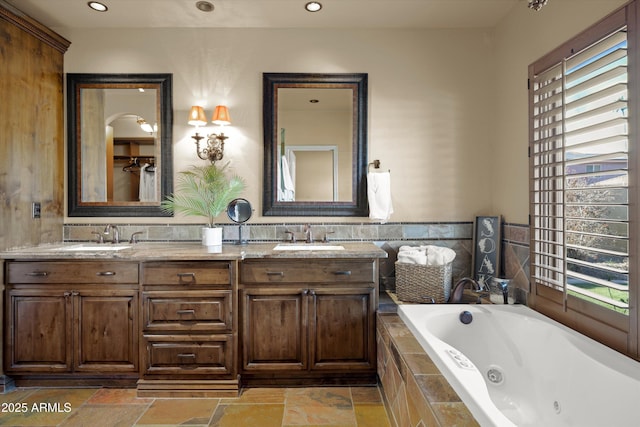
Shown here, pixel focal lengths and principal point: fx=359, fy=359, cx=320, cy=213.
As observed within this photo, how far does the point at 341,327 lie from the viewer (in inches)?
91.2

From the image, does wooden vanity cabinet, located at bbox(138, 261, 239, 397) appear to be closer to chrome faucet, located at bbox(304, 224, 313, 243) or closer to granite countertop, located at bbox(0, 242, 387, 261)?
granite countertop, located at bbox(0, 242, 387, 261)

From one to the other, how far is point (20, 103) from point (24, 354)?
5.44 ft

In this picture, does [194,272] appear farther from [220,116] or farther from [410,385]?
[410,385]

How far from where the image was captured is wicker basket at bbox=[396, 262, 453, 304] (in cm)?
235

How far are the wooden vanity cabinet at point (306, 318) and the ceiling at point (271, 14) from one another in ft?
5.86

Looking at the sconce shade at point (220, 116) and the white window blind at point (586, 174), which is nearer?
the white window blind at point (586, 174)

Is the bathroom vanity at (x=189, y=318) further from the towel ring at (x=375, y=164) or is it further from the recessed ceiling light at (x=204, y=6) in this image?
the recessed ceiling light at (x=204, y=6)

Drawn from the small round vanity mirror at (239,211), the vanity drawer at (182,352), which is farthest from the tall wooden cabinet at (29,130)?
the small round vanity mirror at (239,211)

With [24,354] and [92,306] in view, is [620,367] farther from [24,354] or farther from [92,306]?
[24,354]

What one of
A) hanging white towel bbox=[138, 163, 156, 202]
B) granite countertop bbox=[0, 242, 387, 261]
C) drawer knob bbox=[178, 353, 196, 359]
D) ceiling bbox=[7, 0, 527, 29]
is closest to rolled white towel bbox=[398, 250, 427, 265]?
granite countertop bbox=[0, 242, 387, 261]

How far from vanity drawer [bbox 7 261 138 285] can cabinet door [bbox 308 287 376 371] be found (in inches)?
46.3

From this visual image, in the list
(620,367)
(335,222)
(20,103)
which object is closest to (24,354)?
(20,103)

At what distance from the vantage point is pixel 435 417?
118 centimetres

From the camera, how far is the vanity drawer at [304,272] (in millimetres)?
2309
